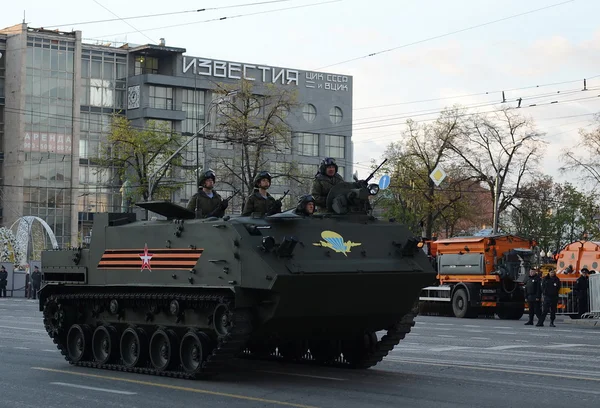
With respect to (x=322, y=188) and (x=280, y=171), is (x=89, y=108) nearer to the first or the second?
(x=280, y=171)

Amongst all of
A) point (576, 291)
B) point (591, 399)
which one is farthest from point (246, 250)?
point (576, 291)

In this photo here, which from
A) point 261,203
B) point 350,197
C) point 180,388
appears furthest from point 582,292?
point 180,388

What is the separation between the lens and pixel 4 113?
8044cm

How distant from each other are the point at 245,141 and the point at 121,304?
32.4m

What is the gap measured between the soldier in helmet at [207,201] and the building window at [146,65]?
237 ft

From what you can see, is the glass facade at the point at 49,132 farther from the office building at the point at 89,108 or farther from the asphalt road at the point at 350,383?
the asphalt road at the point at 350,383

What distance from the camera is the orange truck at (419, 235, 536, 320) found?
35.1 metres

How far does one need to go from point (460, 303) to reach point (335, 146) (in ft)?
188

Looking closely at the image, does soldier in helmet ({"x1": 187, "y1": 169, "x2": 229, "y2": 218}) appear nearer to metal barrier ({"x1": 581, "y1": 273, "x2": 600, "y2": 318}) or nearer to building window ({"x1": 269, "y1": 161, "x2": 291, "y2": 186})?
metal barrier ({"x1": 581, "y1": 273, "x2": 600, "y2": 318})

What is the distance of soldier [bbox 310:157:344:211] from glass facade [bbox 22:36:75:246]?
66775mm

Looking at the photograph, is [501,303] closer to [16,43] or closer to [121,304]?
[121,304]

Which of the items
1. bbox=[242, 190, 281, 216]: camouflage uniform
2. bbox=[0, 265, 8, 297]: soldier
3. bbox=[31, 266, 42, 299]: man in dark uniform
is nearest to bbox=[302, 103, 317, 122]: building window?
bbox=[0, 265, 8, 297]: soldier

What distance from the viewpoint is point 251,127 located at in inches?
2096

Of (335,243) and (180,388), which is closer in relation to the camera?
(180,388)
